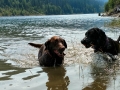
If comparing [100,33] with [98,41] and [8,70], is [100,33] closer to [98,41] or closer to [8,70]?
[98,41]

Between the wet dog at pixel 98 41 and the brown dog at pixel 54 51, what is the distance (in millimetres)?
1031

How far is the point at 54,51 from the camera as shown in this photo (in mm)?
7793

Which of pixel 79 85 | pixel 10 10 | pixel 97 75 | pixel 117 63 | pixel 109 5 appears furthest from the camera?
pixel 10 10

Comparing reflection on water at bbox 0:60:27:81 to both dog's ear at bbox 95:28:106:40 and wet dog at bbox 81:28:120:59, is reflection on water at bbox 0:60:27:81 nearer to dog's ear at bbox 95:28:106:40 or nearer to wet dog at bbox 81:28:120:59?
wet dog at bbox 81:28:120:59

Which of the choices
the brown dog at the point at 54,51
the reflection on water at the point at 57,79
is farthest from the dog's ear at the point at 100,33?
the reflection on water at the point at 57,79

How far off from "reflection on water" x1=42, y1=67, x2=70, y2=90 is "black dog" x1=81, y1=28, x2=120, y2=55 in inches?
59.4

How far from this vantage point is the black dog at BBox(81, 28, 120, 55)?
835cm

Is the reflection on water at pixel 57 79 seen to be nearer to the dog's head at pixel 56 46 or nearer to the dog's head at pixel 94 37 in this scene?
the dog's head at pixel 56 46

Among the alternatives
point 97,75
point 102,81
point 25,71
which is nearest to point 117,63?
point 97,75

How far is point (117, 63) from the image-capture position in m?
8.07

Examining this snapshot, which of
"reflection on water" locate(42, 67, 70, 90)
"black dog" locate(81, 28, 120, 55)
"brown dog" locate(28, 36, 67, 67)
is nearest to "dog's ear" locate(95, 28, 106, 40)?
"black dog" locate(81, 28, 120, 55)

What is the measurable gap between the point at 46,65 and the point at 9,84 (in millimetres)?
2362

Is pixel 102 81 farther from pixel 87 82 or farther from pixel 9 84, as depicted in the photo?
pixel 9 84

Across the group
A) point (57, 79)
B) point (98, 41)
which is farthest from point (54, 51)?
point (98, 41)
